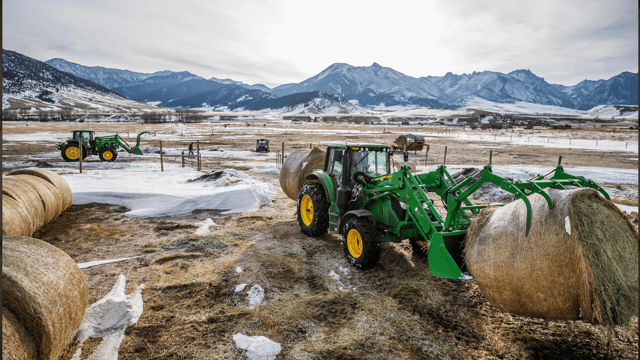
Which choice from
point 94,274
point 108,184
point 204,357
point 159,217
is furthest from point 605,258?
point 108,184

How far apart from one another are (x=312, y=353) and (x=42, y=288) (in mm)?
3043

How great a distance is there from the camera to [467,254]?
15.3ft

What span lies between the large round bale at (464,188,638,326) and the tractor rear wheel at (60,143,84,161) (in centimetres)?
2555

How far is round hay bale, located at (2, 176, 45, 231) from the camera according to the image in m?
7.68

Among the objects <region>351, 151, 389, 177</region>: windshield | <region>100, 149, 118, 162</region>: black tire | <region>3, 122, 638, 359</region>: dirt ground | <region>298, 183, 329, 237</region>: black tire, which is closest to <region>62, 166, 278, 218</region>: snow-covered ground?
<region>3, 122, 638, 359</region>: dirt ground

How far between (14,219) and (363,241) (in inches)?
277

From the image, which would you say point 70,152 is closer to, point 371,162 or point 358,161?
point 358,161

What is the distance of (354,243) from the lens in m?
6.93

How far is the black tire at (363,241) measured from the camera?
6438 millimetres

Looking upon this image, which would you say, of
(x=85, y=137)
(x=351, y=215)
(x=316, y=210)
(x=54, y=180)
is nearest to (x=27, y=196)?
(x=54, y=180)

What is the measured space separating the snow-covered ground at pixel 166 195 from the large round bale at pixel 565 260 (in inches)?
331

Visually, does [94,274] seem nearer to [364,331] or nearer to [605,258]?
[364,331]

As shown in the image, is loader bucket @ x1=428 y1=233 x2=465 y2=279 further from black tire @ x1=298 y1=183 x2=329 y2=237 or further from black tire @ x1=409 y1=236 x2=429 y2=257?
black tire @ x1=298 y1=183 x2=329 y2=237

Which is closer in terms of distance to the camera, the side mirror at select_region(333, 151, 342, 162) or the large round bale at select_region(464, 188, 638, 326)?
the large round bale at select_region(464, 188, 638, 326)
